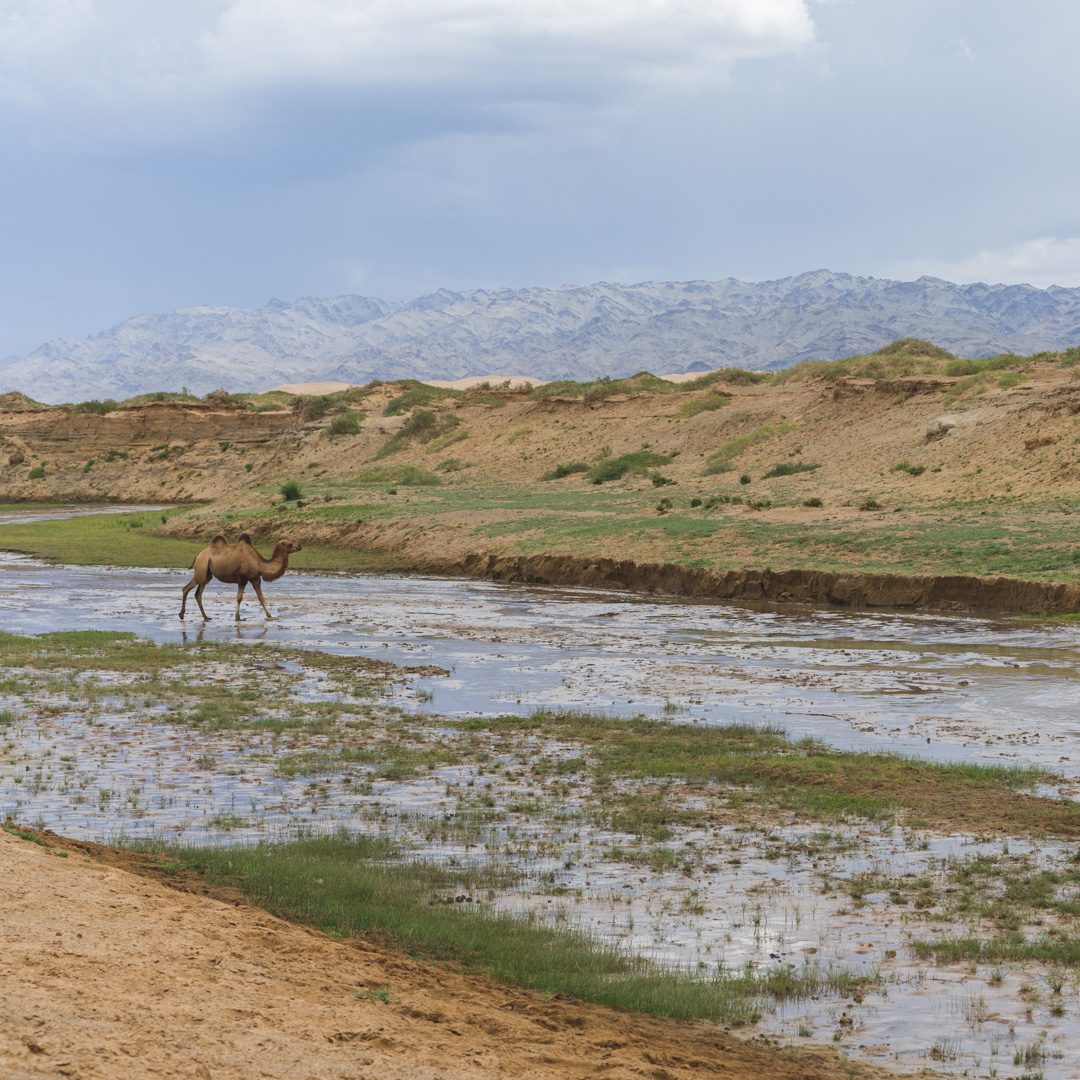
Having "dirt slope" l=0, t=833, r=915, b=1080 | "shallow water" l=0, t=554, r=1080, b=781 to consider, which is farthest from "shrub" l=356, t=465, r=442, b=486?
"dirt slope" l=0, t=833, r=915, b=1080

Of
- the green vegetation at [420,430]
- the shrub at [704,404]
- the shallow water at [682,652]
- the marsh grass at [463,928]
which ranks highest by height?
the shrub at [704,404]

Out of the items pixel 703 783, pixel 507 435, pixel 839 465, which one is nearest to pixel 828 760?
pixel 703 783

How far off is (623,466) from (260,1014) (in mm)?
42351

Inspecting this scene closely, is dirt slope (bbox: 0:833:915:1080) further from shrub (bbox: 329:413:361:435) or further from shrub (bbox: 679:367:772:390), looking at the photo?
shrub (bbox: 329:413:361:435)

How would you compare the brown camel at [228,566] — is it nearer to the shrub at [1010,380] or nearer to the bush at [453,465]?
the shrub at [1010,380]

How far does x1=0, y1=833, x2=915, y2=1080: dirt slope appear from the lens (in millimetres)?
4477

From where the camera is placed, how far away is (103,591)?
27.5 meters

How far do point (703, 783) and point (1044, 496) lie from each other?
23.4 metres

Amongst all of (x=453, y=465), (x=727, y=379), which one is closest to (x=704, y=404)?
(x=727, y=379)

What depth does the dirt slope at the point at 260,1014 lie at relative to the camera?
448cm

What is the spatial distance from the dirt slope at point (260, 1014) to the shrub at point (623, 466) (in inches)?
1573

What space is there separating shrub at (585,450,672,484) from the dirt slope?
131 feet

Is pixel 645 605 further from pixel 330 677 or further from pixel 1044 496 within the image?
pixel 1044 496

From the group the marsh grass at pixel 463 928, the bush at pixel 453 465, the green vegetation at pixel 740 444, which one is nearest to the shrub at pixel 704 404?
the green vegetation at pixel 740 444
